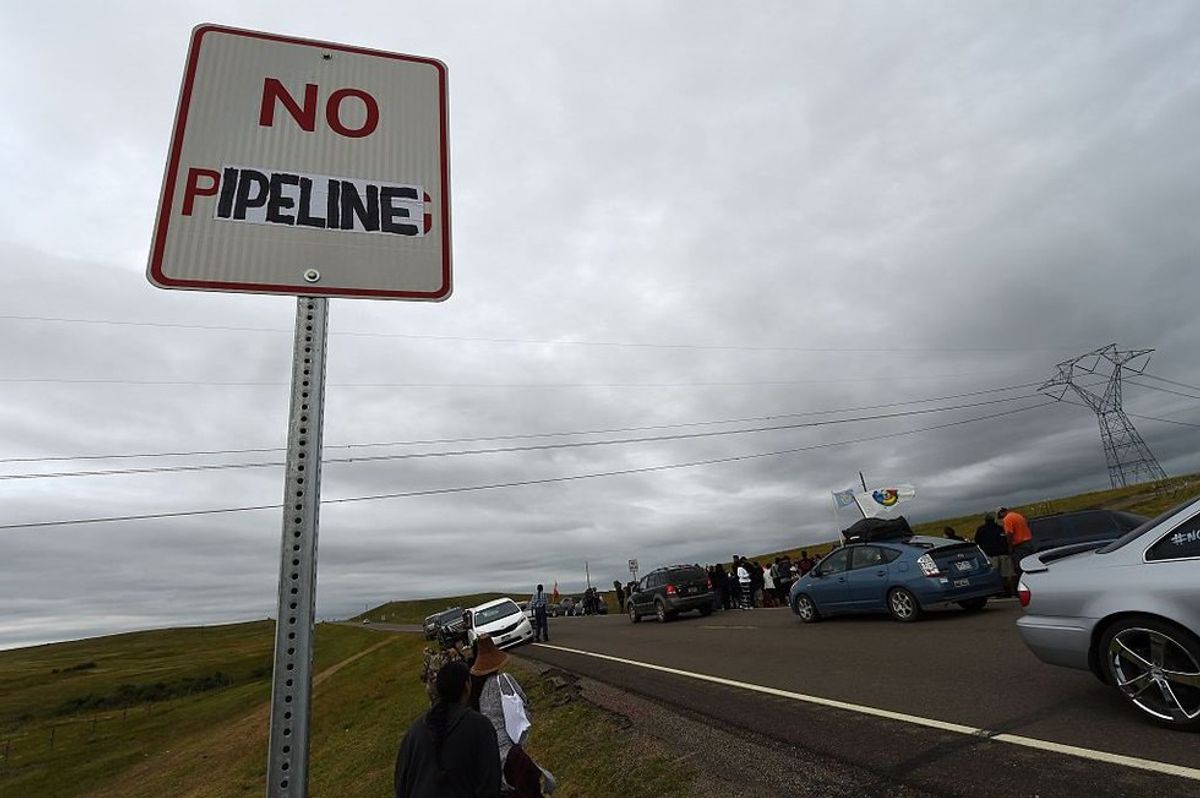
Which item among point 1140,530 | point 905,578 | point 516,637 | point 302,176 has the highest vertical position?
point 302,176

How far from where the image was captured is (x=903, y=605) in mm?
12055

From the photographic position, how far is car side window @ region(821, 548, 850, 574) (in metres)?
13.6

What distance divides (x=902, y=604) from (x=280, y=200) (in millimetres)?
13117

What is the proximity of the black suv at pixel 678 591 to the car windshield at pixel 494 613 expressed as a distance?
4.99 meters

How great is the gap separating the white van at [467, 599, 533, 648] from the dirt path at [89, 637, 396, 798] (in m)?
5.74

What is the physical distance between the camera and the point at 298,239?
5.11ft

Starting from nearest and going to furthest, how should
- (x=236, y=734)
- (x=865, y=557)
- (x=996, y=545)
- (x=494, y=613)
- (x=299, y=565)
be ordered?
(x=299, y=565) → (x=865, y=557) → (x=996, y=545) → (x=494, y=613) → (x=236, y=734)

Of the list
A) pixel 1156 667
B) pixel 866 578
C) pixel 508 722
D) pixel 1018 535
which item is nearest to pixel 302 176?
pixel 508 722

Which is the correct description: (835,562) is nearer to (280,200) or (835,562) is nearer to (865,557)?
(865,557)

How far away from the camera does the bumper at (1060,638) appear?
17.9 feet

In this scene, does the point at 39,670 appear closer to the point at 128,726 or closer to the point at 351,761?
the point at 128,726

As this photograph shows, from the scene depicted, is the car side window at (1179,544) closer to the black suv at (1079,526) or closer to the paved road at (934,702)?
the paved road at (934,702)

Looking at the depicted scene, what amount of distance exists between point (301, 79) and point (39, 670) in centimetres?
17089

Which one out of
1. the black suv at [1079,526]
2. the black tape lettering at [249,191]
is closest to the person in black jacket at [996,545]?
the black suv at [1079,526]
